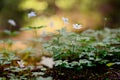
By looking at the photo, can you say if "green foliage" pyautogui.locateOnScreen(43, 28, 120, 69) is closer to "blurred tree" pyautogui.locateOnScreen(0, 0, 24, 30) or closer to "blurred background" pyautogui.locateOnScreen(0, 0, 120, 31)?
"blurred background" pyautogui.locateOnScreen(0, 0, 120, 31)

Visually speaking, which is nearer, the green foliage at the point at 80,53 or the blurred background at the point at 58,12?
the green foliage at the point at 80,53

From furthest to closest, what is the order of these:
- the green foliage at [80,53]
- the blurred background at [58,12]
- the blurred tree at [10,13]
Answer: the blurred tree at [10,13]
the blurred background at [58,12]
the green foliage at [80,53]

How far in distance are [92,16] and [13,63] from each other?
4.48 m

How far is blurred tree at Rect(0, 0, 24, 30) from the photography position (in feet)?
20.5

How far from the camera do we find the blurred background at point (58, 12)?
237 inches

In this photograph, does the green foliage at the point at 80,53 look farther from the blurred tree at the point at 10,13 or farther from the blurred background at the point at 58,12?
the blurred tree at the point at 10,13

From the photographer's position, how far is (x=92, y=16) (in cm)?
634

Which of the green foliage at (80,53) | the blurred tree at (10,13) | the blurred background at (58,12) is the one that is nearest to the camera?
the green foliage at (80,53)

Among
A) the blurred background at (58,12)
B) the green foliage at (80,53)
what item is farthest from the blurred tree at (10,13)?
the green foliage at (80,53)

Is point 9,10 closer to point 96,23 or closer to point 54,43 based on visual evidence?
point 96,23

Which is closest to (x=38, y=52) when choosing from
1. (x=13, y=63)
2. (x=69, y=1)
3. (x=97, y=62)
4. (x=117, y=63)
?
A: (x=13, y=63)

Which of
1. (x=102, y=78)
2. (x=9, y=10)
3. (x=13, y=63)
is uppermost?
(x=9, y=10)

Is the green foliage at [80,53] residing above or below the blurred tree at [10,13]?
below

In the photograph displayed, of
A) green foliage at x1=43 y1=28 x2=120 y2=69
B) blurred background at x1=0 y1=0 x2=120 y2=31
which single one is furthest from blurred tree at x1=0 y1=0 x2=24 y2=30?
green foliage at x1=43 y1=28 x2=120 y2=69
